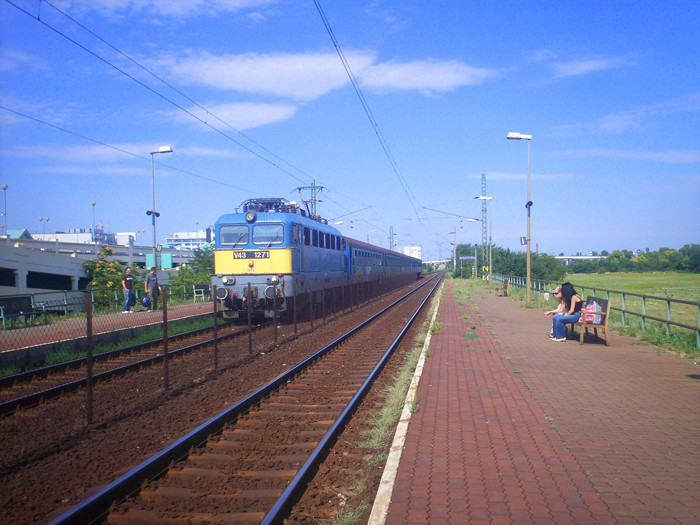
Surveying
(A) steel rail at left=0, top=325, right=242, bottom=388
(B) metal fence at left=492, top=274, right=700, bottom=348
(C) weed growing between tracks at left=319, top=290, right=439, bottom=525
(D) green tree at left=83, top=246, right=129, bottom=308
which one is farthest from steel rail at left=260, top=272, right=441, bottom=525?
(D) green tree at left=83, top=246, right=129, bottom=308

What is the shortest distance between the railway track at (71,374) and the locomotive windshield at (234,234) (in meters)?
4.11

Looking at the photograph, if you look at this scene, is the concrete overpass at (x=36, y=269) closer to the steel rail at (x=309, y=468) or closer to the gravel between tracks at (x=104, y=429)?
the gravel between tracks at (x=104, y=429)

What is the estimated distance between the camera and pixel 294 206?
1938 cm

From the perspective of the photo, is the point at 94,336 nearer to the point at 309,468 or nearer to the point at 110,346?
the point at 110,346

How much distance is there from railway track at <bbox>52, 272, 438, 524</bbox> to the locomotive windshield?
865 centimetres

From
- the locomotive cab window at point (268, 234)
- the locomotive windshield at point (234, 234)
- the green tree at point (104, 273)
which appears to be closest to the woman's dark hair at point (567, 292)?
the locomotive cab window at point (268, 234)

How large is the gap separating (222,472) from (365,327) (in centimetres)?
1227

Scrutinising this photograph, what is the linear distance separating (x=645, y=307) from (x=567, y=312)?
3372mm

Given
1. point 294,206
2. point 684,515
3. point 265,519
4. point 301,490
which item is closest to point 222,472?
point 301,490

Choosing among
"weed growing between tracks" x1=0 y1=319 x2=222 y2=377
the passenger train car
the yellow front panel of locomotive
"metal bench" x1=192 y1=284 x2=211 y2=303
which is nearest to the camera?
"weed growing between tracks" x1=0 y1=319 x2=222 y2=377

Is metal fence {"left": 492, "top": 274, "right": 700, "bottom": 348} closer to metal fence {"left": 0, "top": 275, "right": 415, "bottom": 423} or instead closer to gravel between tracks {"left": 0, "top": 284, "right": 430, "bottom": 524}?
gravel between tracks {"left": 0, "top": 284, "right": 430, "bottom": 524}

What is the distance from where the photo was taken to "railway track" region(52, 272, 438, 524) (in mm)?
4074

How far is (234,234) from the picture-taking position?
55.4 ft

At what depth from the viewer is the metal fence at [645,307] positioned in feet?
38.3
